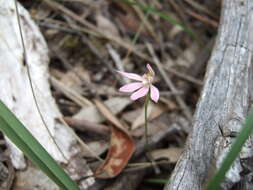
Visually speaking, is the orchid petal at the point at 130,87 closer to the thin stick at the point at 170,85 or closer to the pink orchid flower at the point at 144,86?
the pink orchid flower at the point at 144,86

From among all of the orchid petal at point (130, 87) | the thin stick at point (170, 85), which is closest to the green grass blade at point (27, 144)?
the orchid petal at point (130, 87)

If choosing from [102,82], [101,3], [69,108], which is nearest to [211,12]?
[101,3]

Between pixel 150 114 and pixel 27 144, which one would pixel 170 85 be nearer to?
pixel 150 114

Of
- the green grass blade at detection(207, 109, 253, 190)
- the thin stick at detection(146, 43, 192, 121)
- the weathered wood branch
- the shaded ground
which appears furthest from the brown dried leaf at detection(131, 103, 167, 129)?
the green grass blade at detection(207, 109, 253, 190)

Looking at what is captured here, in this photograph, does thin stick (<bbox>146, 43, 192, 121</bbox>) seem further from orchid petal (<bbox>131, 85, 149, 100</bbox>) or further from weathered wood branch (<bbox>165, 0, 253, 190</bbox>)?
orchid petal (<bbox>131, 85, 149, 100</bbox>)

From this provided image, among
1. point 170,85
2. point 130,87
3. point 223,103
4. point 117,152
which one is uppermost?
point 130,87

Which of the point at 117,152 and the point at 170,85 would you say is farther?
the point at 170,85

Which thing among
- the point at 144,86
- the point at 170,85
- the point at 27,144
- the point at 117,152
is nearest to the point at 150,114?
the point at 170,85
